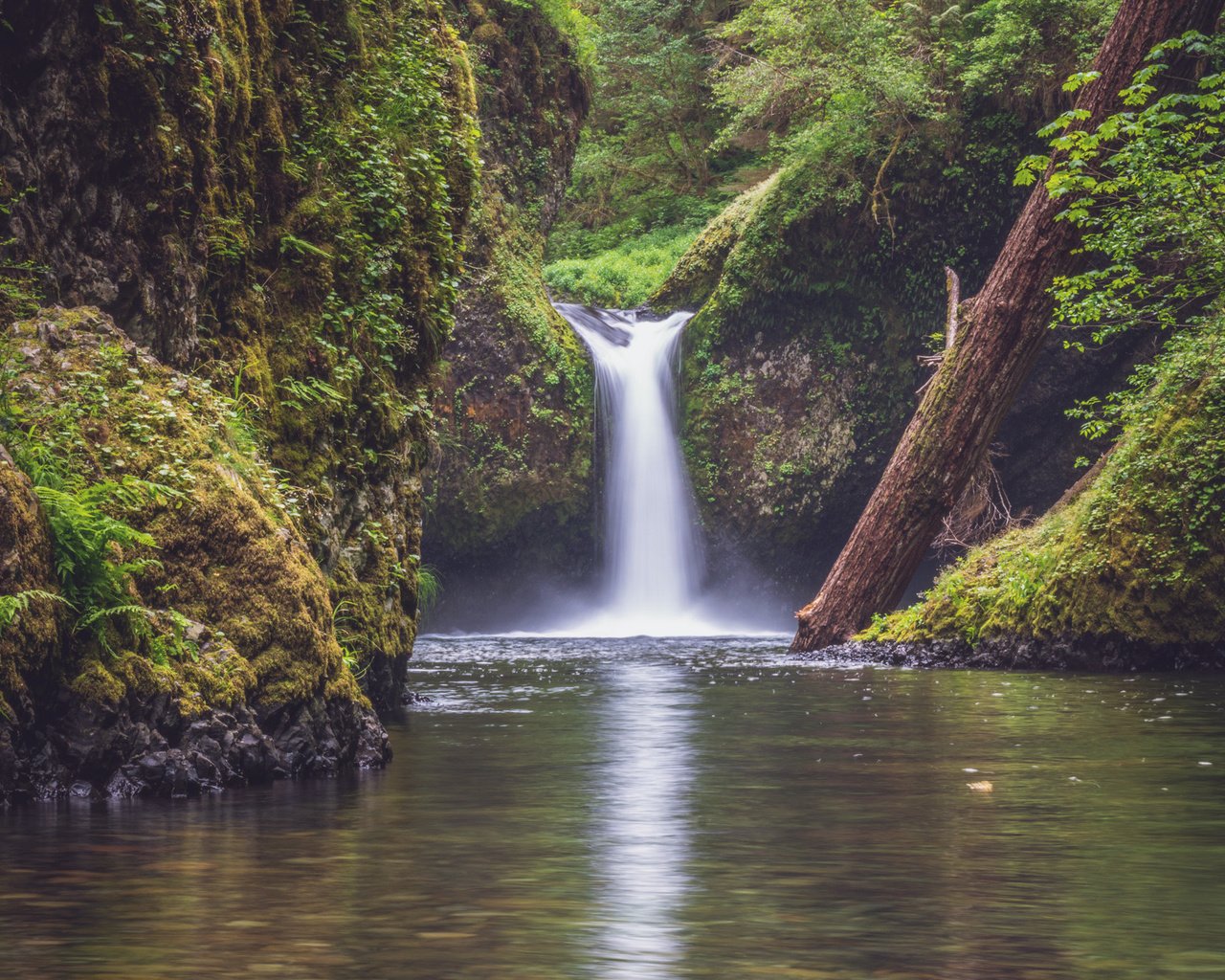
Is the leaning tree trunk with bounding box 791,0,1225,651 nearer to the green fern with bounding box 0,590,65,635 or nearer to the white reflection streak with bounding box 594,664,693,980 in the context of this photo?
the white reflection streak with bounding box 594,664,693,980

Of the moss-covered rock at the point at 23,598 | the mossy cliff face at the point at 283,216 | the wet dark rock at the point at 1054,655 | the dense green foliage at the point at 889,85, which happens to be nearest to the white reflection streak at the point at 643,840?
the mossy cliff face at the point at 283,216

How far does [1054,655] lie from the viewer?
12.7 metres

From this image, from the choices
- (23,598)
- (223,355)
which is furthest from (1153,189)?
(23,598)

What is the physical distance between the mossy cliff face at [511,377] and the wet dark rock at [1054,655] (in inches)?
410

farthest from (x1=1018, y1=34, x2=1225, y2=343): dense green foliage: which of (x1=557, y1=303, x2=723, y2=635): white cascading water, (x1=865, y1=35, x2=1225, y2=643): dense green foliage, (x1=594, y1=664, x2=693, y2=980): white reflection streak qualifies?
(x1=557, y1=303, x2=723, y2=635): white cascading water

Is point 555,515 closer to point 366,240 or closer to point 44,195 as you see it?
point 366,240

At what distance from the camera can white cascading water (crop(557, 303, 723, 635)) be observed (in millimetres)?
23484

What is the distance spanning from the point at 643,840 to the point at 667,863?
1.34ft

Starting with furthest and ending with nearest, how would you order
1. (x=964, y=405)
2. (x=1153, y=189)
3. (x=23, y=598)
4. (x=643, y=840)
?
(x=964, y=405) < (x=1153, y=189) < (x=23, y=598) < (x=643, y=840)

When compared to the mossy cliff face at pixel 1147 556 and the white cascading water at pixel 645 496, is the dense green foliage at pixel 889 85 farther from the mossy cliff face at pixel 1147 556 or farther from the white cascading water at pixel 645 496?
the mossy cliff face at pixel 1147 556

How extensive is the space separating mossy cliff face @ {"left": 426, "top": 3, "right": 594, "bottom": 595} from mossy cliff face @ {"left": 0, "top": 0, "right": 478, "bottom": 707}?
12.2 meters

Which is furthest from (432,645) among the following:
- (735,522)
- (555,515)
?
(735,522)

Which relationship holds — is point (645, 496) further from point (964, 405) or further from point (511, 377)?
point (964, 405)

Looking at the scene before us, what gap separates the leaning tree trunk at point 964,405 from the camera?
45.6 feet
